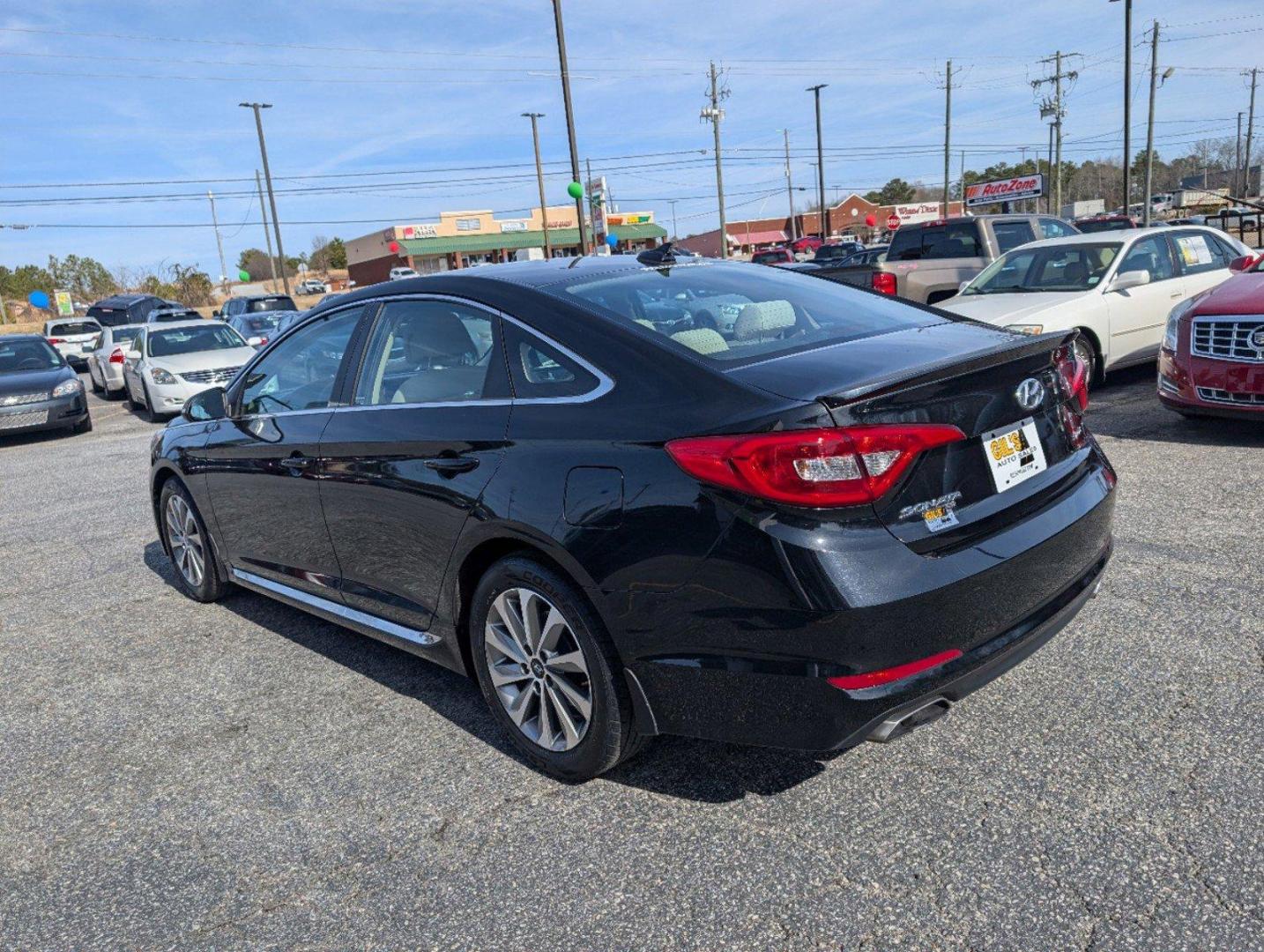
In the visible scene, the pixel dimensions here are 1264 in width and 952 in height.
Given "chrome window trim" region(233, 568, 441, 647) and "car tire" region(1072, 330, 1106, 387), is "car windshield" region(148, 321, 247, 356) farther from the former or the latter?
"car tire" region(1072, 330, 1106, 387)

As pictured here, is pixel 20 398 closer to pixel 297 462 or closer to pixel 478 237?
pixel 297 462

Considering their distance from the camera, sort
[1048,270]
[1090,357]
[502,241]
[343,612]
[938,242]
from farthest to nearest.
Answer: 1. [502,241]
2. [938,242]
3. [1048,270]
4. [1090,357]
5. [343,612]

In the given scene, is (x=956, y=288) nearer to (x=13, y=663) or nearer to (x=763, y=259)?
(x=13, y=663)

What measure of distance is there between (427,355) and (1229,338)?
19.0 ft

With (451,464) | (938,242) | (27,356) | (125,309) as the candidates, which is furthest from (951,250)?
(125,309)

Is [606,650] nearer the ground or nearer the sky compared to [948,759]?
nearer the sky

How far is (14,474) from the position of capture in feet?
36.7

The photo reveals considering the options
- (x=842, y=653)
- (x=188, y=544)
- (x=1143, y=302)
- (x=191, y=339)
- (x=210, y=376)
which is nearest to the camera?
(x=842, y=653)

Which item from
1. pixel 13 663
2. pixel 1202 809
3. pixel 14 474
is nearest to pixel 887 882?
pixel 1202 809

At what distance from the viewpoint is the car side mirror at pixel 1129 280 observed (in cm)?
892

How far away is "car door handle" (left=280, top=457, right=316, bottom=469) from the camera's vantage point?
4.03 meters

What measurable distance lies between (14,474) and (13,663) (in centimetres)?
762

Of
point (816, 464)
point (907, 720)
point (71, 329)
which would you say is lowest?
point (907, 720)

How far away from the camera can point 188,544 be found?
5.46 metres
